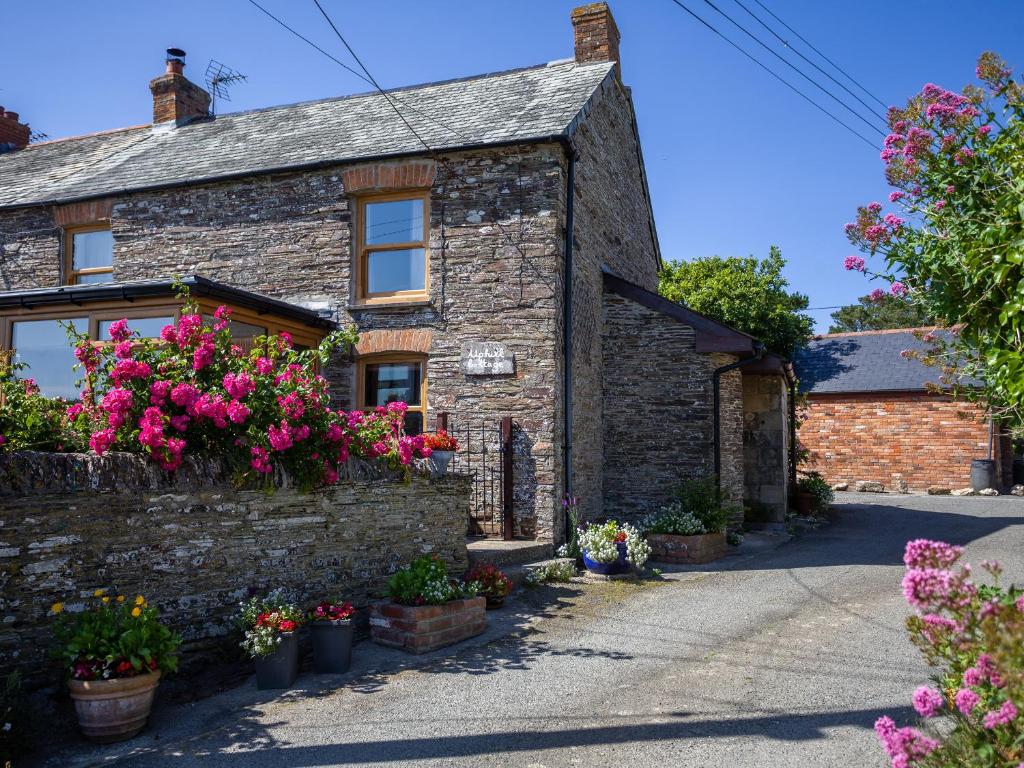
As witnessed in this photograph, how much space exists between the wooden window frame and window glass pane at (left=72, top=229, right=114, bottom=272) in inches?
198

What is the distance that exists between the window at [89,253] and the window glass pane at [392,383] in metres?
5.14

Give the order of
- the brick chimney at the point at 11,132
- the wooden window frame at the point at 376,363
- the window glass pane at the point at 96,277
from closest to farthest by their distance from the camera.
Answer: the wooden window frame at the point at 376,363
the window glass pane at the point at 96,277
the brick chimney at the point at 11,132

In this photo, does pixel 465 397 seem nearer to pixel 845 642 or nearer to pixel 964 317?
pixel 845 642

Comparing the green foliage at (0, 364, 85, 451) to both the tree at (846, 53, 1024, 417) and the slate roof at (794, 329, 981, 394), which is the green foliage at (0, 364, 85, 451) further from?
the slate roof at (794, 329, 981, 394)

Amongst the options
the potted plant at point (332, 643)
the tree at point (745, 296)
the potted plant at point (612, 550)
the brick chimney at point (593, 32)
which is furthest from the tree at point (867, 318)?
the potted plant at point (332, 643)

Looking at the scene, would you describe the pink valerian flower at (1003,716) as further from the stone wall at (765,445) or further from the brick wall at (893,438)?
the brick wall at (893,438)

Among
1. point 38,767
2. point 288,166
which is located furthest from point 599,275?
point 38,767

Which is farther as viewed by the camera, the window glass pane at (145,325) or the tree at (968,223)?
the window glass pane at (145,325)

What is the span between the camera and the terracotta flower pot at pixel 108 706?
473 cm

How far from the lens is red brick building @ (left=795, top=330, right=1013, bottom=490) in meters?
23.2

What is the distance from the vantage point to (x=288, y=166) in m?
11.8

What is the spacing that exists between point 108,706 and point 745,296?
758 inches

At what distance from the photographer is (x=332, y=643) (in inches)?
242

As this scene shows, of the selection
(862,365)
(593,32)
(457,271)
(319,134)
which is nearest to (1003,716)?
(457,271)
